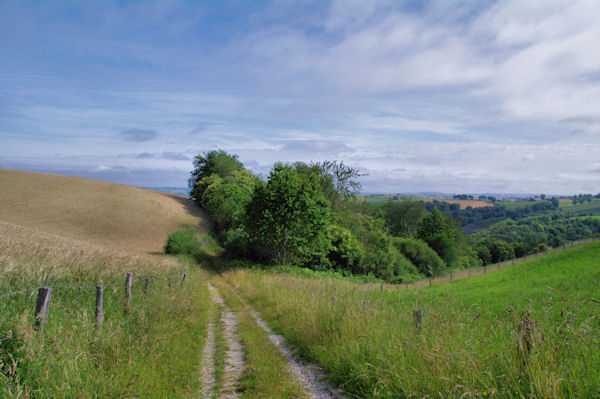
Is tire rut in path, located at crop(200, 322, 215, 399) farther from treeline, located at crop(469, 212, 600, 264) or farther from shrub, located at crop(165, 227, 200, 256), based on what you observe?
treeline, located at crop(469, 212, 600, 264)

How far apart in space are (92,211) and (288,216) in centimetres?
3766

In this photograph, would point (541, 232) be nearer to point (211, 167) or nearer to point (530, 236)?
point (530, 236)

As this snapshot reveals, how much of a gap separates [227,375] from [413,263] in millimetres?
54003

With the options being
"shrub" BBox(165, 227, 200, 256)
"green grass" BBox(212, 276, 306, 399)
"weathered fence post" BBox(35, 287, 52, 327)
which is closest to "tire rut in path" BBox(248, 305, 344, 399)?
"green grass" BBox(212, 276, 306, 399)

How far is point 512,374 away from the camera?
13.8 feet

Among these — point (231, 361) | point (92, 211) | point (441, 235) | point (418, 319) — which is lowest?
point (441, 235)

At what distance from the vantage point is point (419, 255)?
57.7 metres

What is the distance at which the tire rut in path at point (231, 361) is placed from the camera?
612 cm

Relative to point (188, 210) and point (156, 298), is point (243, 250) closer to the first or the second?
point (156, 298)

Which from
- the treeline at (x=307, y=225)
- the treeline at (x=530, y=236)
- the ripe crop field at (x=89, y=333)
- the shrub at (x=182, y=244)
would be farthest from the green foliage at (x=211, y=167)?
the treeline at (x=530, y=236)

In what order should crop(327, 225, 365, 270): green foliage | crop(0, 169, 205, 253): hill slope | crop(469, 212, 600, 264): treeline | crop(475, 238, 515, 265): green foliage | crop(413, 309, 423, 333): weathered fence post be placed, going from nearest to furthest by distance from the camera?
crop(413, 309, 423, 333): weathered fence post → crop(327, 225, 365, 270): green foliage → crop(0, 169, 205, 253): hill slope → crop(475, 238, 515, 265): green foliage → crop(469, 212, 600, 264): treeline

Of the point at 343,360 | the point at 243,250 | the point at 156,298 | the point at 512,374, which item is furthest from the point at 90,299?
the point at 243,250

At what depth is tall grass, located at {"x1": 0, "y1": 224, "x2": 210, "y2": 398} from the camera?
457 cm

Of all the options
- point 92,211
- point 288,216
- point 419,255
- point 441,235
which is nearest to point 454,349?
point 288,216
